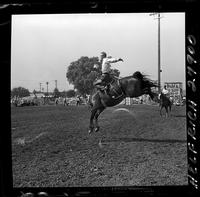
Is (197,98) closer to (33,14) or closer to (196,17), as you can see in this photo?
(196,17)

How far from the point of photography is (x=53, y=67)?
2.64 metres

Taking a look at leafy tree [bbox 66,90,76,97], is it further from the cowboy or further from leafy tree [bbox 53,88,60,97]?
the cowboy

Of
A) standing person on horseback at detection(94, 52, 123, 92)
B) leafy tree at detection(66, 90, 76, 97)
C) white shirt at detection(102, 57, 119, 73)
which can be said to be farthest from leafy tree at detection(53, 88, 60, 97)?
white shirt at detection(102, 57, 119, 73)

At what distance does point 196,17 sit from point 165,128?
105 cm

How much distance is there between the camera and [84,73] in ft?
8.73

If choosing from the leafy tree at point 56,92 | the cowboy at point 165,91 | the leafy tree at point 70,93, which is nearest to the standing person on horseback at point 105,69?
the leafy tree at point 70,93

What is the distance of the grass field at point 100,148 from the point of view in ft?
8.44

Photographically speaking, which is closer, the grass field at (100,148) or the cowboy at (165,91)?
the grass field at (100,148)

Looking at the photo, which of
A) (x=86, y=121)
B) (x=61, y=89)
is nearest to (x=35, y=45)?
(x=61, y=89)

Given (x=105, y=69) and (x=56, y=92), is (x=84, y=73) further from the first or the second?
(x=56, y=92)

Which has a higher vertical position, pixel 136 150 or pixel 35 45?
pixel 35 45

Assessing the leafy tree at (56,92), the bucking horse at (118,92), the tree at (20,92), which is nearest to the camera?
the tree at (20,92)

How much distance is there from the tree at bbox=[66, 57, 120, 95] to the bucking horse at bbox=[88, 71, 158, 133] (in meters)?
0.09

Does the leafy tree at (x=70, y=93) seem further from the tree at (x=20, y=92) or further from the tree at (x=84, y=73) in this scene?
the tree at (x=20, y=92)
